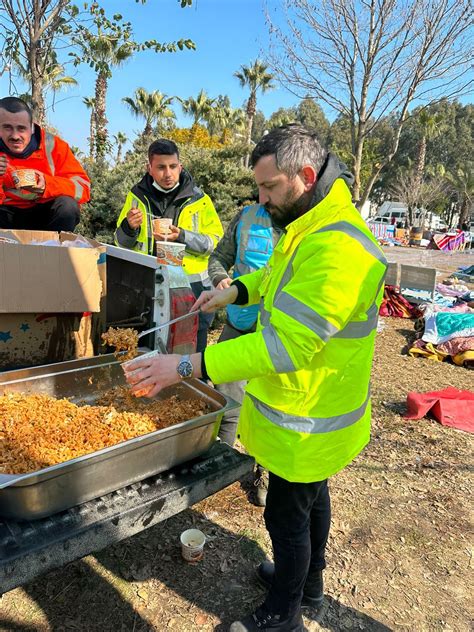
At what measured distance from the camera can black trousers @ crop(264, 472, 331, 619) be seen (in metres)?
1.96

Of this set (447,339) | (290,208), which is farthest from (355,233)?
(447,339)

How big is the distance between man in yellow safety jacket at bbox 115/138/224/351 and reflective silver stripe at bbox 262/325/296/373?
2.05 meters

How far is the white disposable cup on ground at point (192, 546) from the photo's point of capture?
2668 mm

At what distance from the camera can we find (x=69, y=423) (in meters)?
2.16

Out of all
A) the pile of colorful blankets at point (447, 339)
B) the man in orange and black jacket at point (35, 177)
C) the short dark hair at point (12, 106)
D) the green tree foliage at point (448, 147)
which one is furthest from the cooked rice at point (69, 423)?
the green tree foliage at point (448, 147)

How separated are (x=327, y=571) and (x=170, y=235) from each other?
248cm

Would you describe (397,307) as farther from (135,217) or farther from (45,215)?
(45,215)

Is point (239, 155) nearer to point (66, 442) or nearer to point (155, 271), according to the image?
point (155, 271)

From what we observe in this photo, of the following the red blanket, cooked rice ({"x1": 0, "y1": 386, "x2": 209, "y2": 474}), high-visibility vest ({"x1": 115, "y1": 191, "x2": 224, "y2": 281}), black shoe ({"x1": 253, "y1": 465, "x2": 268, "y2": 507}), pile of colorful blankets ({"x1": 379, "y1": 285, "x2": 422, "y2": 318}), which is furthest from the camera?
pile of colorful blankets ({"x1": 379, "y1": 285, "x2": 422, "y2": 318})

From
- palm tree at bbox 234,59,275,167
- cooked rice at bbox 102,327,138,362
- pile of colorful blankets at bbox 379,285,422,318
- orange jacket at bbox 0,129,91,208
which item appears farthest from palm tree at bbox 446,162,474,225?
cooked rice at bbox 102,327,138,362

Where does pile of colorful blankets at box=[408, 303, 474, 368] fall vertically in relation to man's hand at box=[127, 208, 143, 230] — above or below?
below

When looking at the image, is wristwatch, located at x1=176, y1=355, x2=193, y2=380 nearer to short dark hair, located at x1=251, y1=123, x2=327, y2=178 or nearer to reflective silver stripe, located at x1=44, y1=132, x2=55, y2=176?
short dark hair, located at x1=251, y1=123, x2=327, y2=178

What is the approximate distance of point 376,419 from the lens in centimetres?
509

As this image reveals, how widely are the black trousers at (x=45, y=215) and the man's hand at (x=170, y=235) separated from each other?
63 cm
